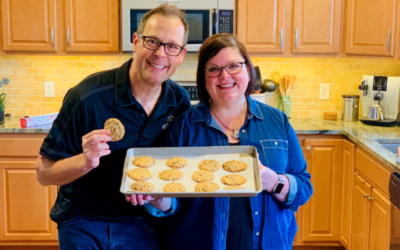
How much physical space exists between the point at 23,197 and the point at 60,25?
1.42m

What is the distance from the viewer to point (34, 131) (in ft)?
11.1

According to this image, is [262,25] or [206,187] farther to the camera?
[262,25]

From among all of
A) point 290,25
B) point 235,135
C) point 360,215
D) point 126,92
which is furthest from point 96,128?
point 290,25

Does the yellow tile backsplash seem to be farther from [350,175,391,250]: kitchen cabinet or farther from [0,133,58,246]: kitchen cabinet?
[350,175,391,250]: kitchen cabinet

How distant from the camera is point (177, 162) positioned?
182cm

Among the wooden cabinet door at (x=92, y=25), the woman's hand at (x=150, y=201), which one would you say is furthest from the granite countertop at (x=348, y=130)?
the woman's hand at (x=150, y=201)

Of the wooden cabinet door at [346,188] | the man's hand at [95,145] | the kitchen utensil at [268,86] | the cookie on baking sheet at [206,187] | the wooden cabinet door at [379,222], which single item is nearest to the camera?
the man's hand at [95,145]

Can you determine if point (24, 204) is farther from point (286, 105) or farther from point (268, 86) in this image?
point (286, 105)

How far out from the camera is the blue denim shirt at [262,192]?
69.6 inches

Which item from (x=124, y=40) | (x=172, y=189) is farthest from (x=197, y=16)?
(x=172, y=189)

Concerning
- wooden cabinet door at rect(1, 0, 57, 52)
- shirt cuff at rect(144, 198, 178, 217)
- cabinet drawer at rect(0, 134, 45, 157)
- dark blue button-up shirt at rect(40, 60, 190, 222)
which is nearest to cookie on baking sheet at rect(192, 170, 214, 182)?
shirt cuff at rect(144, 198, 178, 217)

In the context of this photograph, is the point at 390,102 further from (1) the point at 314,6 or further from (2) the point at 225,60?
(2) the point at 225,60

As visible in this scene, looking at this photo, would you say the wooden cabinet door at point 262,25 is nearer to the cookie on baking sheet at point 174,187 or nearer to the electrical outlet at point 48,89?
the electrical outlet at point 48,89

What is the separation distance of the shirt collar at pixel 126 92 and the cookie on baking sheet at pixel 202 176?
34 centimetres
